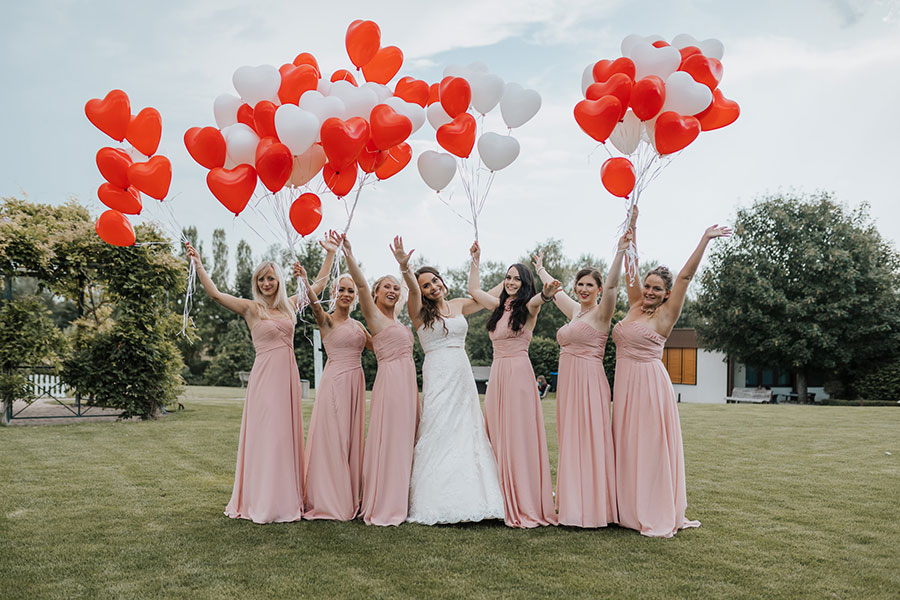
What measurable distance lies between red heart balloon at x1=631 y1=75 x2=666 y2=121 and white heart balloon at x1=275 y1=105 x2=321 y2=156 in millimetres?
2462

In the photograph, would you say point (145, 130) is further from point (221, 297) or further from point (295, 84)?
point (221, 297)

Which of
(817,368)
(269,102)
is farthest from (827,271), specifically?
(269,102)

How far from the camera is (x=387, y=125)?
5340 millimetres

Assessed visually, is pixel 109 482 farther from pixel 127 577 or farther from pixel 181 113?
pixel 181 113

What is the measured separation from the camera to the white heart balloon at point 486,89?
602 cm

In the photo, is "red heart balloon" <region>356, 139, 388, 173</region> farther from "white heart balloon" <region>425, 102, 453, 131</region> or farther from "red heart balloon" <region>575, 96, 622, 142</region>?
"red heart balloon" <region>575, 96, 622, 142</region>

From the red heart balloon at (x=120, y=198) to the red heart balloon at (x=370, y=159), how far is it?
1.84 m

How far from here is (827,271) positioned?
86.3 feet

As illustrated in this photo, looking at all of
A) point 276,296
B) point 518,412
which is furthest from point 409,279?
point 518,412

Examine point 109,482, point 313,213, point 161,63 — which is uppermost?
point 161,63

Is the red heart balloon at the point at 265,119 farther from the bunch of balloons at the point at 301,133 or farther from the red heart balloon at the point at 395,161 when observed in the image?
the red heart balloon at the point at 395,161

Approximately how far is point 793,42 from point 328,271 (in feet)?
27.8

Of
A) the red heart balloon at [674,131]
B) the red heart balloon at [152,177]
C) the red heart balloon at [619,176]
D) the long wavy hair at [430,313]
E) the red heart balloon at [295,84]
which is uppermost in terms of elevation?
the red heart balloon at [295,84]

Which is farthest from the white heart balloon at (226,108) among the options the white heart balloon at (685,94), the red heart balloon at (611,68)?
the white heart balloon at (685,94)
